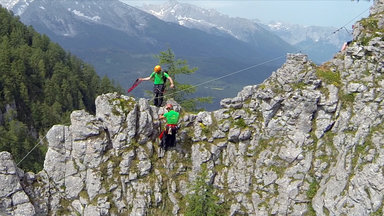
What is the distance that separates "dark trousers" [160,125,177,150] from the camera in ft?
76.4

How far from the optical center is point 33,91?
10969 cm

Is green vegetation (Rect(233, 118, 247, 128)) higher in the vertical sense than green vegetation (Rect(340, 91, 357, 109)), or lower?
lower

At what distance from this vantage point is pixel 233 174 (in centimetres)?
2395

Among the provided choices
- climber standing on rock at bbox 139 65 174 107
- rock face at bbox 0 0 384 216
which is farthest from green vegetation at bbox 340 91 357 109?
climber standing on rock at bbox 139 65 174 107

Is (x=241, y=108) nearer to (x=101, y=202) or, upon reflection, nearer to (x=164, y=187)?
(x=164, y=187)

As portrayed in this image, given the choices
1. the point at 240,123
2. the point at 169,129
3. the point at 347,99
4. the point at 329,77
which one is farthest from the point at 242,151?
the point at 329,77

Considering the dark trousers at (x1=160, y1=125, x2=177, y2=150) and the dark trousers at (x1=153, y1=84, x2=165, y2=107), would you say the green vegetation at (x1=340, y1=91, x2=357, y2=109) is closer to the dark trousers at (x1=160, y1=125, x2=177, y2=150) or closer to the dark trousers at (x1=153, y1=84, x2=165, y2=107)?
the dark trousers at (x1=160, y1=125, x2=177, y2=150)

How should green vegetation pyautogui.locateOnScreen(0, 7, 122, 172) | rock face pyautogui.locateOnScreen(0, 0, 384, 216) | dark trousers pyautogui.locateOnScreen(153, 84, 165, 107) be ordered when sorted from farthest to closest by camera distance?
green vegetation pyautogui.locateOnScreen(0, 7, 122, 172), dark trousers pyautogui.locateOnScreen(153, 84, 165, 107), rock face pyautogui.locateOnScreen(0, 0, 384, 216)

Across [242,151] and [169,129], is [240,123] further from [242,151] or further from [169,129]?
[169,129]

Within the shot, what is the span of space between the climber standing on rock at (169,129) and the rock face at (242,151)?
84 cm

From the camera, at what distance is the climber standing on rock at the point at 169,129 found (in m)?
23.2

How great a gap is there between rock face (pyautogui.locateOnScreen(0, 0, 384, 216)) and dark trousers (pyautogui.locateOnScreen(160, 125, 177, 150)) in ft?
2.37

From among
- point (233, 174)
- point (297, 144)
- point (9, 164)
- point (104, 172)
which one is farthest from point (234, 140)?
point (9, 164)

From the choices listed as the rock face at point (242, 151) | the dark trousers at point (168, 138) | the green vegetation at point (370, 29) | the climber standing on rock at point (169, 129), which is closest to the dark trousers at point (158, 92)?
the rock face at point (242, 151)
